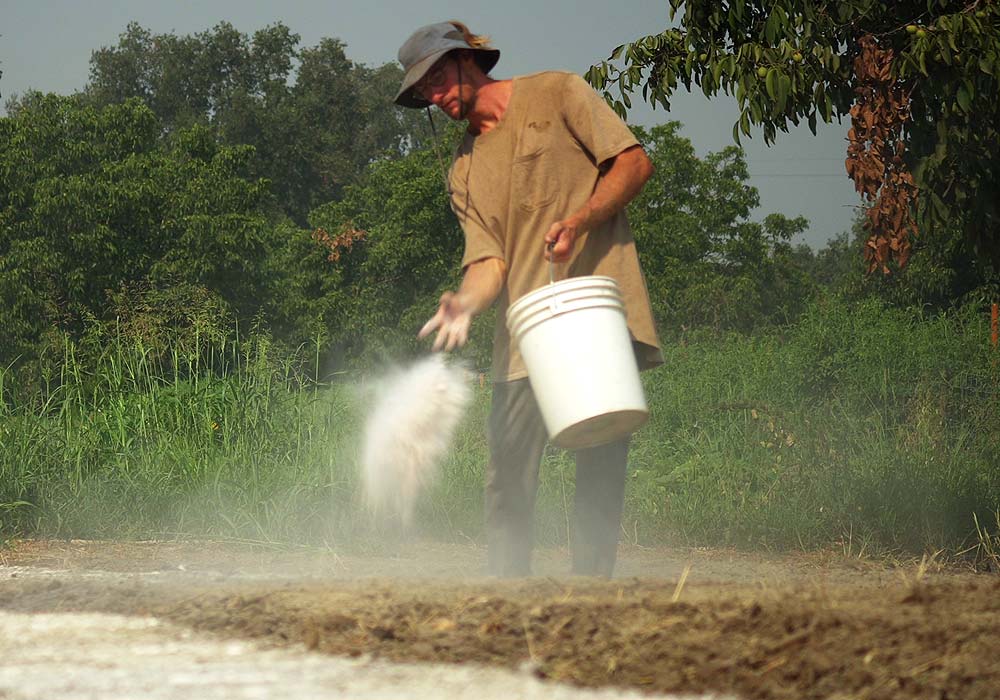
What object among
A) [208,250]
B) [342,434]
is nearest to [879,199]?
[342,434]

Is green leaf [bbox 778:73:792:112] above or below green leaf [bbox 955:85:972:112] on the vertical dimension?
above

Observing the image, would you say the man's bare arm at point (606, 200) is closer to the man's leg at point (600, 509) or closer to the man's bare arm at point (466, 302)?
the man's bare arm at point (466, 302)

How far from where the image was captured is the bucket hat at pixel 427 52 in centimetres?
352

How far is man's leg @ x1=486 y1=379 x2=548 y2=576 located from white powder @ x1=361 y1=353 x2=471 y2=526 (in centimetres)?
35

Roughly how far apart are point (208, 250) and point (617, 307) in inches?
1311

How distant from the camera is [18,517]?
5.25 m

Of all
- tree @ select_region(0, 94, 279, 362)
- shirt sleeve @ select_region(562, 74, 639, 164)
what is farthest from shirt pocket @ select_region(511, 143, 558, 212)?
tree @ select_region(0, 94, 279, 362)

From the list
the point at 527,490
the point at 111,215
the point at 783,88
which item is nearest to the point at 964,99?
the point at 783,88

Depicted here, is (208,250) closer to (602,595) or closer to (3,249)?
(3,249)

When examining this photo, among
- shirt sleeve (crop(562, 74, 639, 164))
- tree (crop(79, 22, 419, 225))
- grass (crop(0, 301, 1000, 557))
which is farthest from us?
tree (crop(79, 22, 419, 225))

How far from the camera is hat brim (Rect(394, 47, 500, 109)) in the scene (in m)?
3.51

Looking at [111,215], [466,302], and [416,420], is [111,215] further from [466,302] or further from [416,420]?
[466,302]

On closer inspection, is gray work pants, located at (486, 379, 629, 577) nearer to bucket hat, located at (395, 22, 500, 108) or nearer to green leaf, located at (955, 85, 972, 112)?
bucket hat, located at (395, 22, 500, 108)

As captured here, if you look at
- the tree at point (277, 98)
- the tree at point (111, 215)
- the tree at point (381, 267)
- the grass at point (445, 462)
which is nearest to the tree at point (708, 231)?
the tree at point (381, 267)
